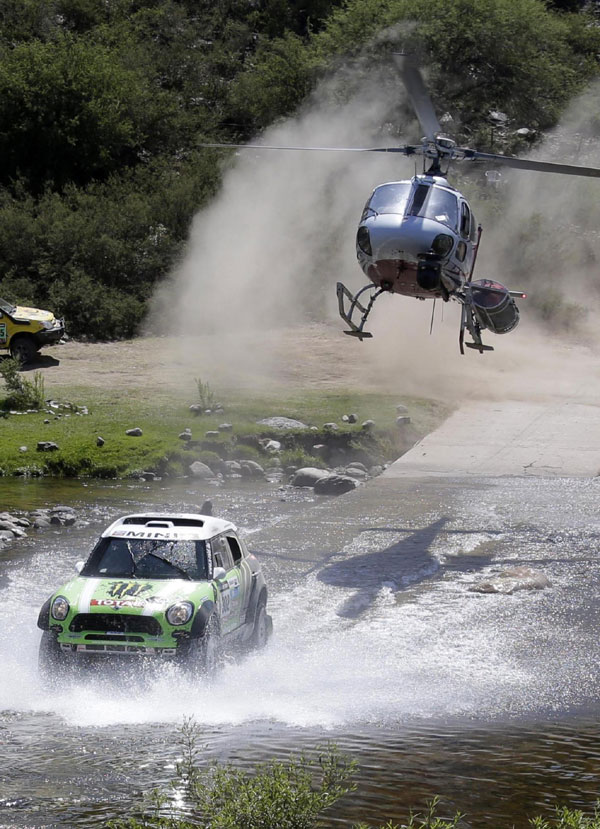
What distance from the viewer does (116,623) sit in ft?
36.1

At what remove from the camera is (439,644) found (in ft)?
43.4

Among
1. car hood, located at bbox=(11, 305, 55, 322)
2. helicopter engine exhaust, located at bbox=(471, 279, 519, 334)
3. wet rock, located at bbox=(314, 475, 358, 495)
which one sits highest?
helicopter engine exhaust, located at bbox=(471, 279, 519, 334)

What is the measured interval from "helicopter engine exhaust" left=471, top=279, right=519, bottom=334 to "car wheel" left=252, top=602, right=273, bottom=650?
9945mm

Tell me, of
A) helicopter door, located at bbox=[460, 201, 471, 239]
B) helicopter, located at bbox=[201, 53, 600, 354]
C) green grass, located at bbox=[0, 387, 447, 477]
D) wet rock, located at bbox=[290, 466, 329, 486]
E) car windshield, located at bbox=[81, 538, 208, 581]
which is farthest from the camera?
green grass, located at bbox=[0, 387, 447, 477]

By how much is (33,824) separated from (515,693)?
5349mm

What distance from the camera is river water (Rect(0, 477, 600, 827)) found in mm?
9062

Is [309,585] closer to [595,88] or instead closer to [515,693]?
[515,693]

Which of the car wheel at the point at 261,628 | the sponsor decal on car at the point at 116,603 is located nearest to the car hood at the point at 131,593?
the sponsor decal on car at the point at 116,603

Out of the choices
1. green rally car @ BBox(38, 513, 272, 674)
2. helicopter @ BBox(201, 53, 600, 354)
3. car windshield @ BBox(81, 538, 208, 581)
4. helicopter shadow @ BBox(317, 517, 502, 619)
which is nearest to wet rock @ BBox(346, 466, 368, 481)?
helicopter @ BBox(201, 53, 600, 354)

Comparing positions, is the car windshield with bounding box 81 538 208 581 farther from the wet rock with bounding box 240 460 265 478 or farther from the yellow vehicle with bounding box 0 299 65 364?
the yellow vehicle with bounding box 0 299 65 364

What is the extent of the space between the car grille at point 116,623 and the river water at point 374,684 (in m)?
0.40

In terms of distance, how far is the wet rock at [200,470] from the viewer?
80.8 ft

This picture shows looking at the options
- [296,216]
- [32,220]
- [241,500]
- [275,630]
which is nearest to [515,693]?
[275,630]

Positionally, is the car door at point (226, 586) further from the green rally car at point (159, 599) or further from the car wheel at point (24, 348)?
the car wheel at point (24, 348)
